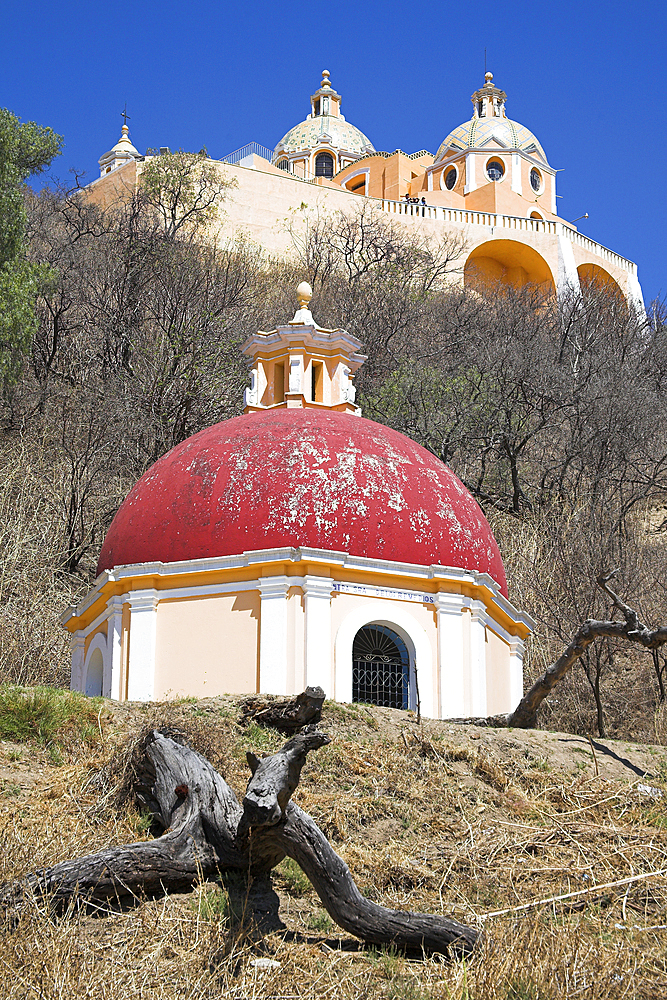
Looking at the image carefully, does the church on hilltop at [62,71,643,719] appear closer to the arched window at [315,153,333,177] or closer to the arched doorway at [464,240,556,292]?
the arched doorway at [464,240,556,292]

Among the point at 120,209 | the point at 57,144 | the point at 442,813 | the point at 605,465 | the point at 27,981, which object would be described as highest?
the point at 120,209

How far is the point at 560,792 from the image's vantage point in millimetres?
11828

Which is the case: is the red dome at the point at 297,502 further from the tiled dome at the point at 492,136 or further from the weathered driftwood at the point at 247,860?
the tiled dome at the point at 492,136

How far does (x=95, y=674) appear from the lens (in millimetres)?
16547

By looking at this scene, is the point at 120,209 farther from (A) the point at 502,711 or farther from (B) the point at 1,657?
(A) the point at 502,711

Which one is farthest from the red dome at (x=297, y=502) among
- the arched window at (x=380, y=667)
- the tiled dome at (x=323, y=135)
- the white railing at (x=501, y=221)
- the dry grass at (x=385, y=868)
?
the tiled dome at (x=323, y=135)

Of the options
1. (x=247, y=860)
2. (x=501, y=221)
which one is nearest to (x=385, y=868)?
(x=247, y=860)

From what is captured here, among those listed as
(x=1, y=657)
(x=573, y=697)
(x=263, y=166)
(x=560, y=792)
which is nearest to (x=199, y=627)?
(x=560, y=792)

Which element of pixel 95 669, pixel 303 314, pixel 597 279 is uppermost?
pixel 597 279

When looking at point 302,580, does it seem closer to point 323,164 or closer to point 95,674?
point 95,674

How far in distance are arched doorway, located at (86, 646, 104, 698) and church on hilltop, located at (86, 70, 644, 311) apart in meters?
26.0

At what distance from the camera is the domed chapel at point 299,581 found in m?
14.7

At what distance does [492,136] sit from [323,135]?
1407 centimetres

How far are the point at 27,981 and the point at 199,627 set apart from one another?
7721 mm
